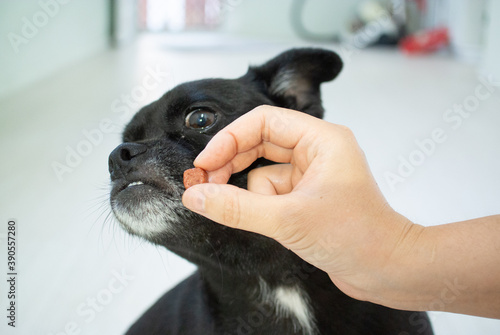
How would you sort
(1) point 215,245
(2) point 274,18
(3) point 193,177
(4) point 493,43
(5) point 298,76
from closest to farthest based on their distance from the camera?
(3) point 193,177 → (1) point 215,245 → (5) point 298,76 → (4) point 493,43 → (2) point 274,18

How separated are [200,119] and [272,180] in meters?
0.24

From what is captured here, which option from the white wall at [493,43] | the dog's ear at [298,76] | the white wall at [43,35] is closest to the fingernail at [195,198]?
the dog's ear at [298,76]

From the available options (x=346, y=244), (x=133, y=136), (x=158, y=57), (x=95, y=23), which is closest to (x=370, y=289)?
(x=346, y=244)

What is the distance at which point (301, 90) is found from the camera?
Result: 50.9 inches

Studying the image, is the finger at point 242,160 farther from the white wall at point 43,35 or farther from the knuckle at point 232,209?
the white wall at point 43,35

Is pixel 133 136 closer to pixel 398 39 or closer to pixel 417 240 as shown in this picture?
pixel 417 240

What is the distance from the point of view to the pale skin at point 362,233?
0.71 metres

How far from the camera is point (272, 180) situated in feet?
3.18

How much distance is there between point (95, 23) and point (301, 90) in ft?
2.75

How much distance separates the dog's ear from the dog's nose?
431 mm

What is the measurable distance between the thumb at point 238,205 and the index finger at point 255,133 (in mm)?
121

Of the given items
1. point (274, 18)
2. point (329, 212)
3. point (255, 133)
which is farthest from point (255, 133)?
point (274, 18)

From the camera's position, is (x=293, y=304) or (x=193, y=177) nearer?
(x=193, y=177)

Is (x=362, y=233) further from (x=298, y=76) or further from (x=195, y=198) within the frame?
(x=298, y=76)
